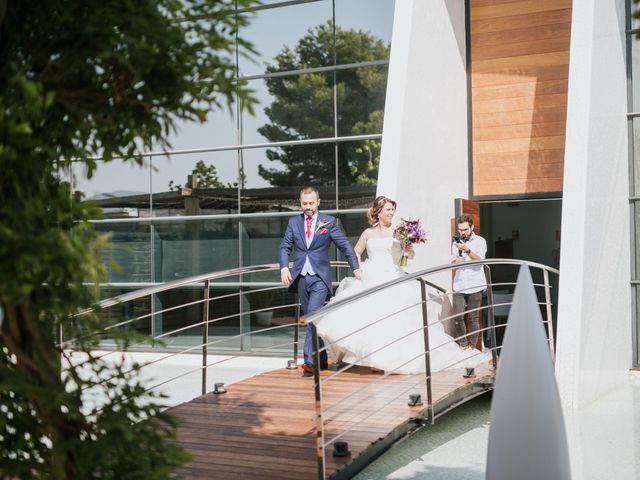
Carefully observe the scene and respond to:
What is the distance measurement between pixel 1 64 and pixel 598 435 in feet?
22.0

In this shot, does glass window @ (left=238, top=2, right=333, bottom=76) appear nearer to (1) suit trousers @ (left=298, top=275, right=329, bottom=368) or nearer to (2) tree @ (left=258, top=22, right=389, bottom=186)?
(2) tree @ (left=258, top=22, right=389, bottom=186)

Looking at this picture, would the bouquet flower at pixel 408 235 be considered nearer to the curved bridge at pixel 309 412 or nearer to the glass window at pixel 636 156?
the curved bridge at pixel 309 412

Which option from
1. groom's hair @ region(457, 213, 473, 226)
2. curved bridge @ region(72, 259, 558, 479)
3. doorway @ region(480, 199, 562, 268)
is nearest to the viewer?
curved bridge @ region(72, 259, 558, 479)

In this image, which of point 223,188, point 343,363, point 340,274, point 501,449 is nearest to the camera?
point 501,449

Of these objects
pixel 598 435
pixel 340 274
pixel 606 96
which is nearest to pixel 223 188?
pixel 340 274

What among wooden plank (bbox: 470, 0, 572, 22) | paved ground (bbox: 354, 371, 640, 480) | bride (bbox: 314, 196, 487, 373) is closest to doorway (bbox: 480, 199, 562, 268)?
wooden plank (bbox: 470, 0, 572, 22)

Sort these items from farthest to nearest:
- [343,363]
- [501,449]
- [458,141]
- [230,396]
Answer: [458,141]
[343,363]
[230,396]
[501,449]

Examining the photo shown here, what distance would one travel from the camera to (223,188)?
13289 millimetres

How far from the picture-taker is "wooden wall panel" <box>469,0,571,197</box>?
1102cm

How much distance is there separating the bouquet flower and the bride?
85 millimetres

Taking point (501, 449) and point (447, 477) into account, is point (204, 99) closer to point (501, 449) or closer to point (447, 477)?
point (501, 449)

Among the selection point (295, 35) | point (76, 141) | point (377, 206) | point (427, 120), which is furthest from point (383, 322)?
point (295, 35)

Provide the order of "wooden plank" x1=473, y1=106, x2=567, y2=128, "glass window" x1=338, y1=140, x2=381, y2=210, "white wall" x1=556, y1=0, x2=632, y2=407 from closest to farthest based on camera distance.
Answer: "white wall" x1=556, y1=0, x2=632, y2=407, "wooden plank" x1=473, y1=106, x2=567, y2=128, "glass window" x1=338, y1=140, x2=381, y2=210

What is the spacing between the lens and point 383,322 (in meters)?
8.18
